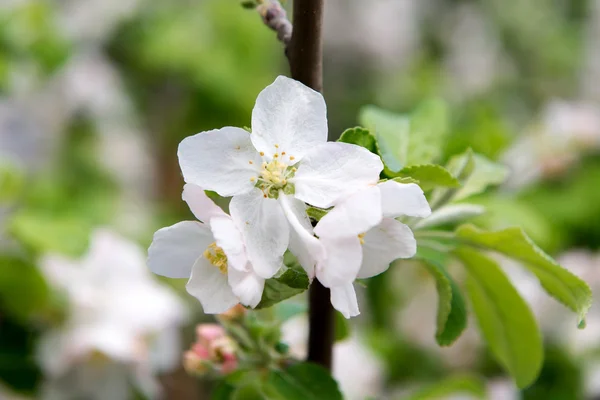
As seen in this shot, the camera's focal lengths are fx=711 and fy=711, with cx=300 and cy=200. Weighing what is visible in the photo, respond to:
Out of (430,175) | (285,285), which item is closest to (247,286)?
(285,285)

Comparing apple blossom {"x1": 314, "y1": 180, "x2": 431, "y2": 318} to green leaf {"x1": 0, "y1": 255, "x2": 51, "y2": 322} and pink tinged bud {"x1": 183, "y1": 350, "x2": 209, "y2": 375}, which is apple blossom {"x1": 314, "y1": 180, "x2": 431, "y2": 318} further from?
green leaf {"x1": 0, "y1": 255, "x2": 51, "y2": 322}

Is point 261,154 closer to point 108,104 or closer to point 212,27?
point 108,104

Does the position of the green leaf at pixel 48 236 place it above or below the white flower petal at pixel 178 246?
below

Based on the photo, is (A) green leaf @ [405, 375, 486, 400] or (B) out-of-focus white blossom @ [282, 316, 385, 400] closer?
(A) green leaf @ [405, 375, 486, 400]

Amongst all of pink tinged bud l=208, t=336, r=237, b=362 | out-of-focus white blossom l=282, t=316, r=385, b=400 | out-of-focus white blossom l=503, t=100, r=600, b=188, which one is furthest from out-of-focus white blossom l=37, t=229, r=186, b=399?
out-of-focus white blossom l=503, t=100, r=600, b=188

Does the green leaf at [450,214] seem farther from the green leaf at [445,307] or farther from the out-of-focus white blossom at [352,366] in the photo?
the out-of-focus white blossom at [352,366]

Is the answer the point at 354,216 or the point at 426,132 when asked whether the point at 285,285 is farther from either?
the point at 426,132

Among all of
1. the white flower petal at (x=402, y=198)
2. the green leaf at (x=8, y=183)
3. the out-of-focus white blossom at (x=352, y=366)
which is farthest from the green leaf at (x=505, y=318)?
the green leaf at (x=8, y=183)
